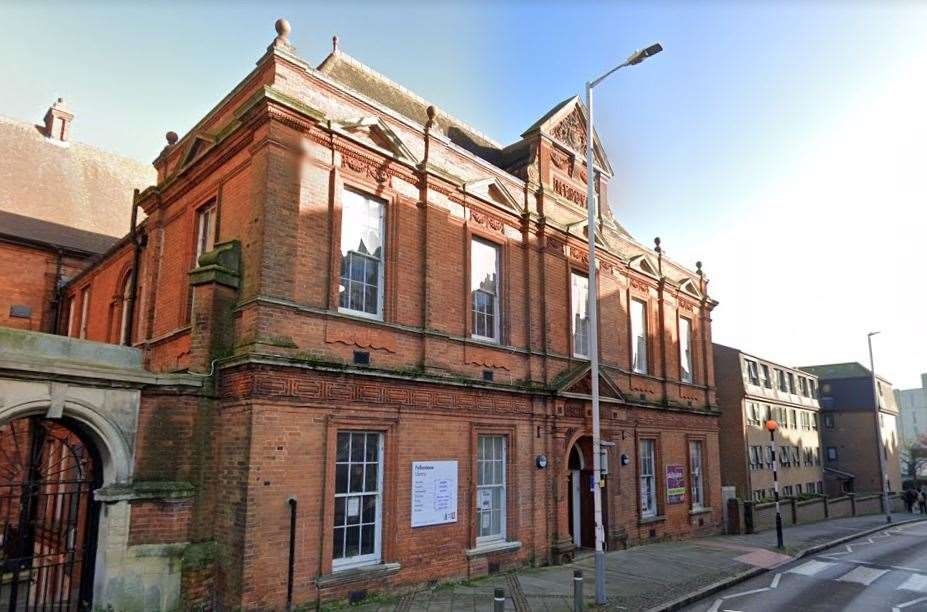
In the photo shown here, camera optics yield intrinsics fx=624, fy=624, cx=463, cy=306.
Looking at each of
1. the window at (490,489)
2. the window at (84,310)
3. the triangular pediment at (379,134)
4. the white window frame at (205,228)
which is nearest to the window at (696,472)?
the window at (490,489)

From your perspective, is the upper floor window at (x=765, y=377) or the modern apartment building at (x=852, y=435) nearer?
the upper floor window at (x=765, y=377)

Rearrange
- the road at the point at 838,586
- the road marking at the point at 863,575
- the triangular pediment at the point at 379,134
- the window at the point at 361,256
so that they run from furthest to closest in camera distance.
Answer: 1. the road marking at the point at 863,575
2. the road at the point at 838,586
3. the triangular pediment at the point at 379,134
4. the window at the point at 361,256

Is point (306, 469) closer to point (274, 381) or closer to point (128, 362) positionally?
point (274, 381)

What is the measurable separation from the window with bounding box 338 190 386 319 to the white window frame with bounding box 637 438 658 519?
10.9 m

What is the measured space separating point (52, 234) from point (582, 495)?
20.9 m

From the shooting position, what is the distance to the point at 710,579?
13.9 metres

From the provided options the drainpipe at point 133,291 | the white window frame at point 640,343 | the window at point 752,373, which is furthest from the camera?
the window at point 752,373

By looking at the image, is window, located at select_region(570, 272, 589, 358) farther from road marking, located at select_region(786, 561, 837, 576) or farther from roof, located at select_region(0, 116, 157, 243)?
roof, located at select_region(0, 116, 157, 243)

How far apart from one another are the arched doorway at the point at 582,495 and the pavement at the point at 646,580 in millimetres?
Answer: 862

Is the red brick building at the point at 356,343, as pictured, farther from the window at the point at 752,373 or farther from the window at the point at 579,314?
the window at the point at 752,373

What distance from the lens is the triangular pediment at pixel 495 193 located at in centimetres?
1403

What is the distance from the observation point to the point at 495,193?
14.8m

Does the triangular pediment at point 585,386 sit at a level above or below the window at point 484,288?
below

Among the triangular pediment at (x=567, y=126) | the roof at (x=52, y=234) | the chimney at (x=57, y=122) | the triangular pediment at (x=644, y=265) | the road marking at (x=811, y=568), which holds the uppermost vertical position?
the chimney at (x=57, y=122)
